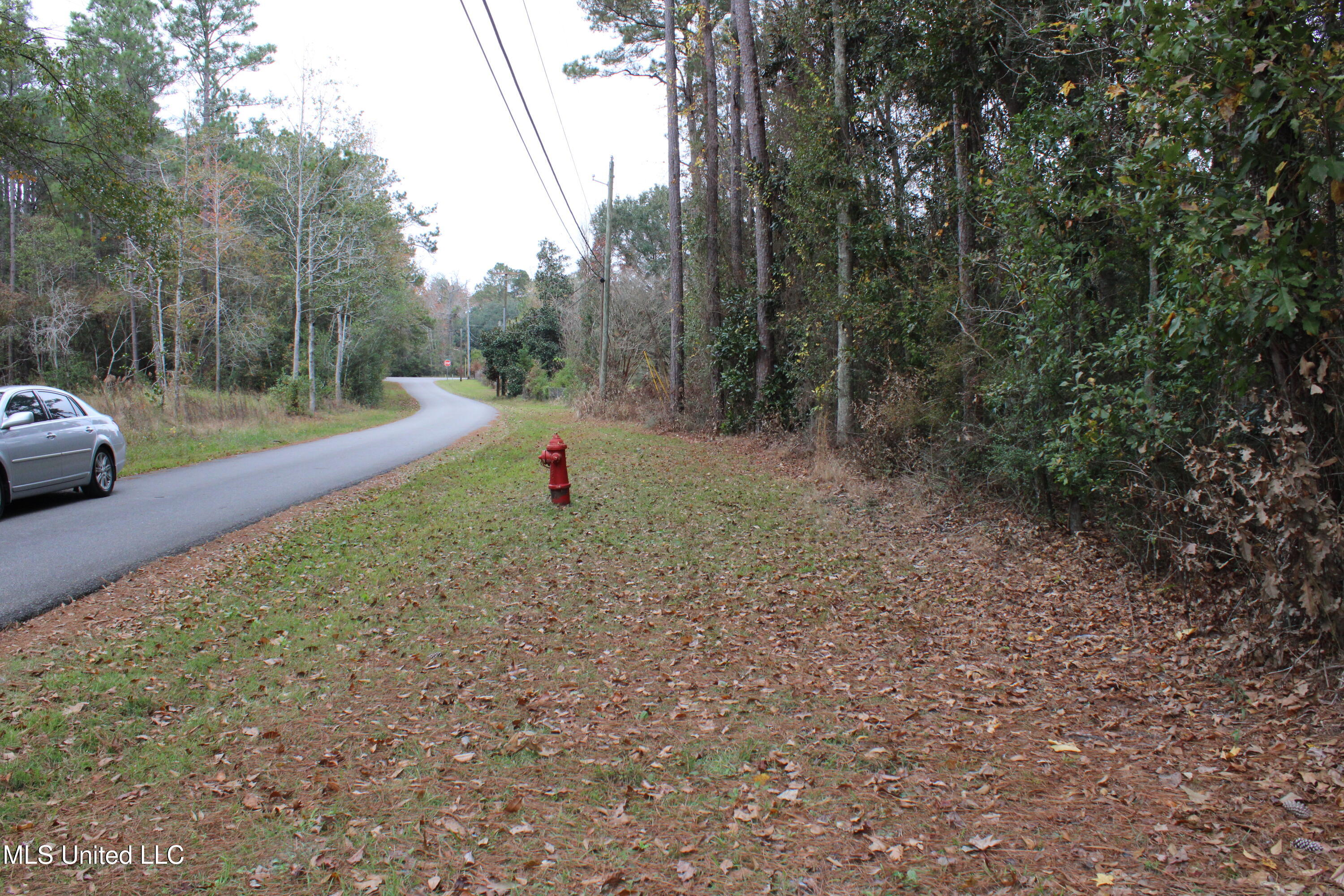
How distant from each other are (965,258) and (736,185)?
1033 cm

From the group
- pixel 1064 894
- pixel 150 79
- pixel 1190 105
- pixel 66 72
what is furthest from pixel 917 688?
pixel 150 79

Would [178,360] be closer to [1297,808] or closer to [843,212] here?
[843,212]

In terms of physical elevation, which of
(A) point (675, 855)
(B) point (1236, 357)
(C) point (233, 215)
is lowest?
(A) point (675, 855)

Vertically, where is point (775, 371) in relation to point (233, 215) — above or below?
below

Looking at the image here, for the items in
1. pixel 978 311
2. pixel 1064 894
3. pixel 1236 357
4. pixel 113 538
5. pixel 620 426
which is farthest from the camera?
pixel 620 426

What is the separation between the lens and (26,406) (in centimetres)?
974

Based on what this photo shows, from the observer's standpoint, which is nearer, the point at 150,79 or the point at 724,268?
the point at 724,268

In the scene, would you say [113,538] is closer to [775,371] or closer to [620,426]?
[775,371]

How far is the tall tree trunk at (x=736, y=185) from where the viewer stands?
18375 millimetres

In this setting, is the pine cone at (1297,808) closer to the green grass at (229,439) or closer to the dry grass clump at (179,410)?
the green grass at (229,439)

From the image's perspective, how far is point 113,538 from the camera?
8.12m

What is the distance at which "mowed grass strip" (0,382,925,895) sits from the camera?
325cm

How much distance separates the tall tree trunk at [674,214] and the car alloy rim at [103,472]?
13209mm

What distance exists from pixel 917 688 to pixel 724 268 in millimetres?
15352
